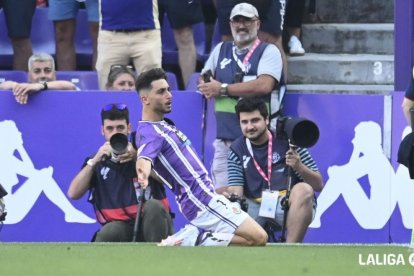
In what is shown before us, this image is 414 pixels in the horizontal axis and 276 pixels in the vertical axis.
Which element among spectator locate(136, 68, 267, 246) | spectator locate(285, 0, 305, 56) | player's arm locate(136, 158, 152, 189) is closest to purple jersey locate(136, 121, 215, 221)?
spectator locate(136, 68, 267, 246)

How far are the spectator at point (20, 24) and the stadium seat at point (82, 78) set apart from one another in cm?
69

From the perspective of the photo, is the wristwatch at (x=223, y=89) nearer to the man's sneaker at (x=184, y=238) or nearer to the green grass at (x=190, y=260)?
the man's sneaker at (x=184, y=238)

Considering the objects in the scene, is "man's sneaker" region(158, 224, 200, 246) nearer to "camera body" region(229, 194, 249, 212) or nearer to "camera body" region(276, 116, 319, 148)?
"camera body" region(229, 194, 249, 212)

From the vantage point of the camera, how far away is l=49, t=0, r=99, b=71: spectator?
42.5ft

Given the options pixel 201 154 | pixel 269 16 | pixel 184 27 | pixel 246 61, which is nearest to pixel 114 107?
pixel 201 154

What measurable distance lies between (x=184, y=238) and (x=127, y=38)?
3.07 metres

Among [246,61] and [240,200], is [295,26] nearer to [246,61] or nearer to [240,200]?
[246,61]

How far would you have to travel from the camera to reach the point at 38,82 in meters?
12.0

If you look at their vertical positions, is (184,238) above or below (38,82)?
below

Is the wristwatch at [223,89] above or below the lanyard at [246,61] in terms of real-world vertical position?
below

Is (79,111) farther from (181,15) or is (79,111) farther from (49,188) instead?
(181,15)

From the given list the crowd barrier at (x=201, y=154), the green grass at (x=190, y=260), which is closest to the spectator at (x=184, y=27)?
the crowd barrier at (x=201, y=154)

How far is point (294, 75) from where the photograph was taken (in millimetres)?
13180

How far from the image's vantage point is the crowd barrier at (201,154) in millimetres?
11609
